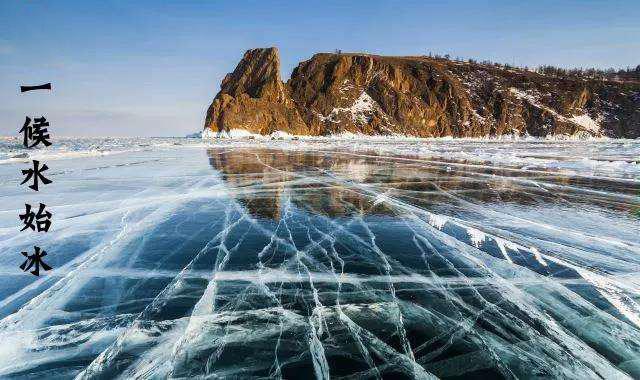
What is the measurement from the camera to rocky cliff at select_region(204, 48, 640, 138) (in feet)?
418

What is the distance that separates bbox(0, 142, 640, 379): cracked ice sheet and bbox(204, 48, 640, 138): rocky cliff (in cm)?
11466

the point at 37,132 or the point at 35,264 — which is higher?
the point at 37,132

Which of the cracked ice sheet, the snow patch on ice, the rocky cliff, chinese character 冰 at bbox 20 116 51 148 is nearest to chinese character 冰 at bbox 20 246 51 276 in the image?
the cracked ice sheet

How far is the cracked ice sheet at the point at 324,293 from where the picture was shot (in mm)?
3113

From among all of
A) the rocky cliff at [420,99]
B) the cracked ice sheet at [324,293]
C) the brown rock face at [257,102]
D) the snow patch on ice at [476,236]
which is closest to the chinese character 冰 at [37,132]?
the cracked ice sheet at [324,293]

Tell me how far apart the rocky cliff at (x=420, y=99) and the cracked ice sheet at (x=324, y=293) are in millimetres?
114661

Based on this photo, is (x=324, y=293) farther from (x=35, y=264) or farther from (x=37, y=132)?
(x=37, y=132)

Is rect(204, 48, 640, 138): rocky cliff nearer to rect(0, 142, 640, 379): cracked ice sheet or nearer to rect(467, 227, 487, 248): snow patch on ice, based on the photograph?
rect(0, 142, 640, 379): cracked ice sheet

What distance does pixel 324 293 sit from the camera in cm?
436

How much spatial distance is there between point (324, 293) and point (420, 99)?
145 m

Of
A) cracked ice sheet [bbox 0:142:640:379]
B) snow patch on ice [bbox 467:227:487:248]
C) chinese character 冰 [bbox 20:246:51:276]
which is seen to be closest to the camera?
cracked ice sheet [bbox 0:142:640:379]

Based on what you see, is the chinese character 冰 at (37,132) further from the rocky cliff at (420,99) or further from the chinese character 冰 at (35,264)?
the rocky cliff at (420,99)

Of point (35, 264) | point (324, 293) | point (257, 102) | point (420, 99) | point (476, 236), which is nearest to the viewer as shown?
point (324, 293)

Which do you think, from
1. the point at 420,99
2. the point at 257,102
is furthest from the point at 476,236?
the point at 420,99
